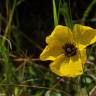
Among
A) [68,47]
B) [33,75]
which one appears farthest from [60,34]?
[33,75]

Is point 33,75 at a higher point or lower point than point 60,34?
lower

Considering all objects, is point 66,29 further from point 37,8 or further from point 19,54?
point 37,8

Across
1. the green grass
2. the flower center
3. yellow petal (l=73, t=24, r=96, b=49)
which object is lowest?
the green grass

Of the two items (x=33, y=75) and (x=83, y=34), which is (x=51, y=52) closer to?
(x=83, y=34)

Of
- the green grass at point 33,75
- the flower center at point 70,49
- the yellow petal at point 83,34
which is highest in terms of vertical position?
the yellow petal at point 83,34

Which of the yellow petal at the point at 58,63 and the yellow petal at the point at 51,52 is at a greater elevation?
the yellow petal at the point at 51,52

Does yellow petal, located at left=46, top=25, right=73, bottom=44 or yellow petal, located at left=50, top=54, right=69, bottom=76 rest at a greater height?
yellow petal, located at left=46, top=25, right=73, bottom=44
